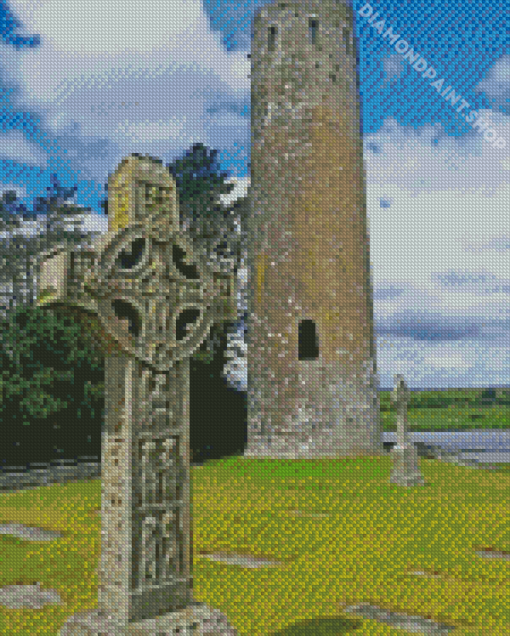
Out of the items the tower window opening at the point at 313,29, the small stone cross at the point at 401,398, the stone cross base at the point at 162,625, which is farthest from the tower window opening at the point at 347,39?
the stone cross base at the point at 162,625

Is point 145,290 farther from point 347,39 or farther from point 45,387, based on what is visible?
point 347,39

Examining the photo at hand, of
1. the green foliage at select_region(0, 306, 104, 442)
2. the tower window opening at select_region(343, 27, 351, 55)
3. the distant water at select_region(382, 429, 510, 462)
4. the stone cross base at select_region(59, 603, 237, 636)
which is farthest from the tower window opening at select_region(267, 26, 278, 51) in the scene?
the stone cross base at select_region(59, 603, 237, 636)

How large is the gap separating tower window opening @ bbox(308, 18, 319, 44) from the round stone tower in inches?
1.2

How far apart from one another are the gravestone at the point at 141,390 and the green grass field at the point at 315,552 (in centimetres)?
127

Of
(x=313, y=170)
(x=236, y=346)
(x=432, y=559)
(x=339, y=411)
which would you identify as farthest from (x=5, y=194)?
(x=432, y=559)

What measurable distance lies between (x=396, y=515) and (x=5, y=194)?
23.8 meters

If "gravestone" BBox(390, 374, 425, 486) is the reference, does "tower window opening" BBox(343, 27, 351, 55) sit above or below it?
above

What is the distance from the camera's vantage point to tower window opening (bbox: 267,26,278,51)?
20.2 m

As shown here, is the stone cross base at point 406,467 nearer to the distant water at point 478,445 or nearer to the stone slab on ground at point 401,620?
the distant water at point 478,445

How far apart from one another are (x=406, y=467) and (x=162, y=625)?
32.1 ft

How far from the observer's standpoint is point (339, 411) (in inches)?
725

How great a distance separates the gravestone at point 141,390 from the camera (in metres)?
3.62

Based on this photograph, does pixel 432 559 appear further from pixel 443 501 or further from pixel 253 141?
pixel 253 141

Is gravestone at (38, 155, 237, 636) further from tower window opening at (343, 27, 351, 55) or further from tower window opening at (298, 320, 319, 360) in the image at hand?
tower window opening at (343, 27, 351, 55)
